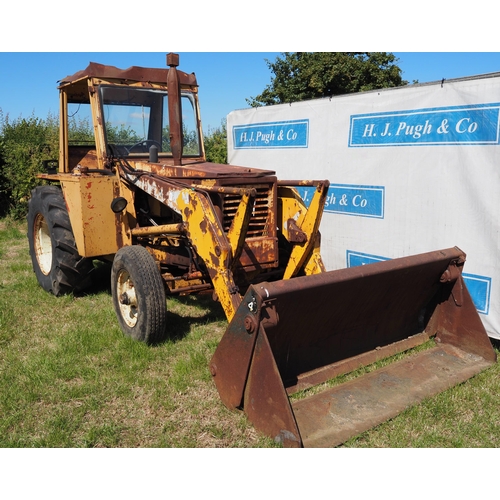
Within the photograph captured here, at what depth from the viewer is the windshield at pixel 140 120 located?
204 inches

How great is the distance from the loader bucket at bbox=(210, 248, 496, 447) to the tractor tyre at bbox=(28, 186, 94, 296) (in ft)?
8.96

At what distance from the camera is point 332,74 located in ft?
55.8

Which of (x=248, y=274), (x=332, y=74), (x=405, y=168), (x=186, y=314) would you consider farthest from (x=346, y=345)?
(x=332, y=74)

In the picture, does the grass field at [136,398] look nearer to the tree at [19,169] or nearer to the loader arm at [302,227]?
the loader arm at [302,227]

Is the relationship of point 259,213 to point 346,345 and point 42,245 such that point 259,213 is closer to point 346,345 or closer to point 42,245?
point 346,345

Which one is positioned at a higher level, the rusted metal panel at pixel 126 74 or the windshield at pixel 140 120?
the rusted metal panel at pixel 126 74

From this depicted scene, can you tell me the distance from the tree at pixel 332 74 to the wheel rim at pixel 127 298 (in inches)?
522

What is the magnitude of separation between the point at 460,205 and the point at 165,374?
3.21m

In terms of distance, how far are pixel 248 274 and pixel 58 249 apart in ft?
7.63

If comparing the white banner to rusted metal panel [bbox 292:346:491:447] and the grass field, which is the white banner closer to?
rusted metal panel [bbox 292:346:491:447]

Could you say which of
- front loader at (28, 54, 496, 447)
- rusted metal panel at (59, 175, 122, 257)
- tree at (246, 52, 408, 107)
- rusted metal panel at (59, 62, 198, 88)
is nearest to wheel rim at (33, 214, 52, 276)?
front loader at (28, 54, 496, 447)

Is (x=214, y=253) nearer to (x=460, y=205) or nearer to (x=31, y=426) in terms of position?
→ (x=31, y=426)

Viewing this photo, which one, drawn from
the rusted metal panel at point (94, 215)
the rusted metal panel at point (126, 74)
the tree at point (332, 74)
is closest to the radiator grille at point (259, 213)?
the rusted metal panel at point (94, 215)

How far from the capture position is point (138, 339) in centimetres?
441
